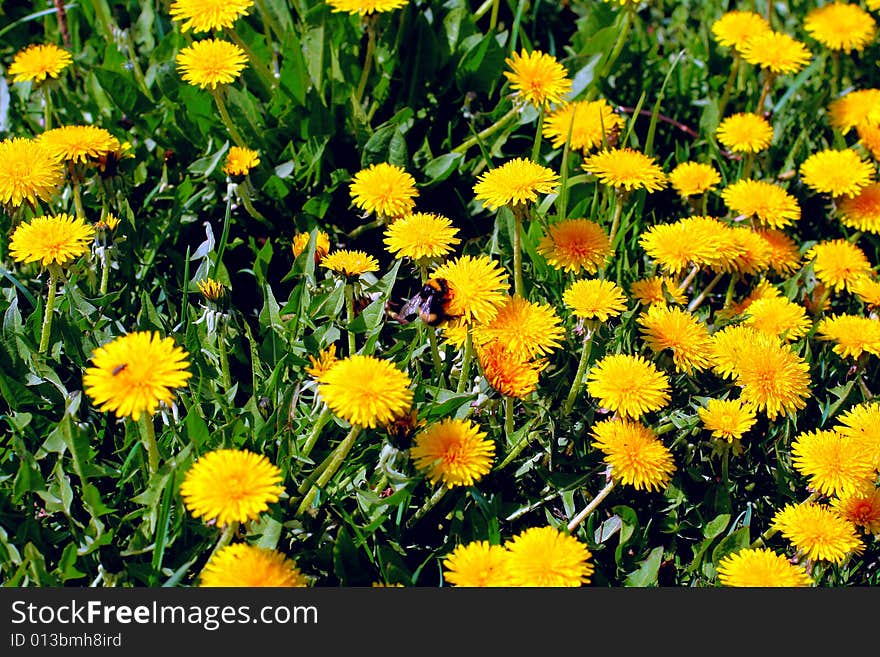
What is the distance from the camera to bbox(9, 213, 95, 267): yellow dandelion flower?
2098mm

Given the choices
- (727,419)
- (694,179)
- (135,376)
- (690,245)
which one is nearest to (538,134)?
(694,179)

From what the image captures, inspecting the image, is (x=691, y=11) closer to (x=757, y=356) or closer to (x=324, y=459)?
(x=757, y=356)

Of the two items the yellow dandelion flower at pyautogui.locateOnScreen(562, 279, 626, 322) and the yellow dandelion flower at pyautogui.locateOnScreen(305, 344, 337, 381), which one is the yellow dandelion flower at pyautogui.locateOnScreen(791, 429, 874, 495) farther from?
the yellow dandelion flower at pyautogui.locateOnScreen(305, 344, 337, 381)

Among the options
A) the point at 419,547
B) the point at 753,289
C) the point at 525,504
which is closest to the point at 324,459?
the point at 419,547

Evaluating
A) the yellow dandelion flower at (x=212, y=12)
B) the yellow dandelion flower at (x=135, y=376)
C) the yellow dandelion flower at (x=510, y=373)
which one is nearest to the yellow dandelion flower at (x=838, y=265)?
the yellow dandelion flower at (x=510, y=373)

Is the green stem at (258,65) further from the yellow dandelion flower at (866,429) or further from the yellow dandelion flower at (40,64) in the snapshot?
the yellow dandelion flower at (866,429)

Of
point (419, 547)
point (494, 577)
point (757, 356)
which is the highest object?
point (757, 356)

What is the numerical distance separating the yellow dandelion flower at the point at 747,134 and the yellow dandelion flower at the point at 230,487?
1.89 metres

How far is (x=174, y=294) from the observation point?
255 centimetres

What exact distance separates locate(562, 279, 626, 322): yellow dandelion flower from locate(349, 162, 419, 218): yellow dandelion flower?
474 mm

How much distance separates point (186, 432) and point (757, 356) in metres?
1.26

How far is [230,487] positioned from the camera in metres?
1.66

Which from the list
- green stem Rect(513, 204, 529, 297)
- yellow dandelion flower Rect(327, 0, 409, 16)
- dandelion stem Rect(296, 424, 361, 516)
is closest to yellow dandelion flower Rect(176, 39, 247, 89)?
yellow dandelion flower Rect(327, 0, 409, 16)

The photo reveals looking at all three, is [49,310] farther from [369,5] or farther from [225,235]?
[369,5]
